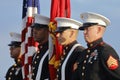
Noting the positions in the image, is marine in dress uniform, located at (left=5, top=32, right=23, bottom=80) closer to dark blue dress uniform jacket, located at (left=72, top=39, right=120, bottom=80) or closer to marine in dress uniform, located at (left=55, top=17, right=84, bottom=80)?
marine in dress uniform, located at (left=55, top=17, right=84, bottom=80)

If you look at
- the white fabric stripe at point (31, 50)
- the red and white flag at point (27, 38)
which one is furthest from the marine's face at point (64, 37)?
the white fabric stripe at point (31, 50)

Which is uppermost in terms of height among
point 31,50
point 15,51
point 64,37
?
point 64,37

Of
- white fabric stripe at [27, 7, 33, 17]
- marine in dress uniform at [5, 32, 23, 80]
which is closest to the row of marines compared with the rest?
white fabric stripe at [27, 7, 33, 17]

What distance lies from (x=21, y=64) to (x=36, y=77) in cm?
181

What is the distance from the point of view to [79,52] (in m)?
7.08

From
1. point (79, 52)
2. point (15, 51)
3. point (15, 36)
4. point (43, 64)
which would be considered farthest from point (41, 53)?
point (15, 36)

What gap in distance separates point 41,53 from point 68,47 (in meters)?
0.90

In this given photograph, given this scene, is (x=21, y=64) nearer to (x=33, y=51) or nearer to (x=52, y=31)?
(x=33, y=51)

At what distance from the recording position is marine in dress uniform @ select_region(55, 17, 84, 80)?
23.4 feet

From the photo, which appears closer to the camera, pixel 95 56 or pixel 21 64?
pixel 95 56

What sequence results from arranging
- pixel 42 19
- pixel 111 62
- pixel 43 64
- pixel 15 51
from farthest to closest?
pixel 15 51
pixel 42 19
pixel 43 64
pixel 111 62

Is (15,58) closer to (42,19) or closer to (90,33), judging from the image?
(42,19)

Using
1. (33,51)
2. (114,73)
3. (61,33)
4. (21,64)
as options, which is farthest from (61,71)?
(21,64)

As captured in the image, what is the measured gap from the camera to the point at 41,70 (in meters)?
7.79
